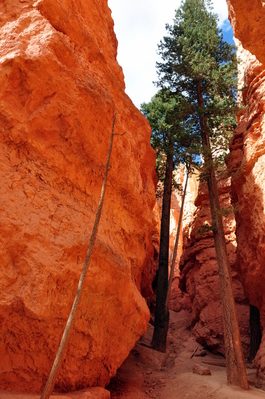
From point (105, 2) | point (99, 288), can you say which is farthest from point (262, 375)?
point (105, 2)

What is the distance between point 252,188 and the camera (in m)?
11.5

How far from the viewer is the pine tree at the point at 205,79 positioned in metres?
12.7

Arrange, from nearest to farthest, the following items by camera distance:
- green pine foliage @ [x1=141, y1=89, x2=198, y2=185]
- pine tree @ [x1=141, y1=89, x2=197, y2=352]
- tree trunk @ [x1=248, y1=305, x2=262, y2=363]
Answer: tree trunk @ [x1=248, y1=305, x2=262, y2=363] < pine tree @ [x1=141, y1=89, x2=197, y2=352] < green pine foliage @ [x1=141, y1=89, x2=198, y2=185]

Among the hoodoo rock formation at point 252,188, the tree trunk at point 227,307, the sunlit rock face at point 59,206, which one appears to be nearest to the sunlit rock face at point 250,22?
the sunlit rock face at point 59,206

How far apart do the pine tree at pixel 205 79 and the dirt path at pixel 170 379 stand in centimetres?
430

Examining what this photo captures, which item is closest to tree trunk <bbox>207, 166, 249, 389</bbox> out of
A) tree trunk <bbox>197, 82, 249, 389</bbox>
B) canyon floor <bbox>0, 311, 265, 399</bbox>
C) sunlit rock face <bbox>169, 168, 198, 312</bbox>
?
tree trunk <bbox>197, 82, 249, 389</bbox>

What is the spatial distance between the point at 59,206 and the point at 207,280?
467 inches

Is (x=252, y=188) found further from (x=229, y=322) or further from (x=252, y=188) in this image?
(x=229, y=322)

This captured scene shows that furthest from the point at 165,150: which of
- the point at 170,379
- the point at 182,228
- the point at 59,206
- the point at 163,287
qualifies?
the point at 182,228

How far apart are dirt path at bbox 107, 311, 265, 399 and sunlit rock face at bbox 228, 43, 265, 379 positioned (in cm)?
197

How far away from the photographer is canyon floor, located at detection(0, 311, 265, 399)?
7.87m

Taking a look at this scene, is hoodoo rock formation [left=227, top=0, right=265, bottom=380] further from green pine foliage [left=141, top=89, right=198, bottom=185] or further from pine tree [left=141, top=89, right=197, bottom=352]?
green pine foliage [left=141, top=89, right=198, bottom=185]

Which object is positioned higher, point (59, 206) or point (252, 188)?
point (252, 188)

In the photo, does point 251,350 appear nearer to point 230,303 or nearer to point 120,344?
point 230,303
